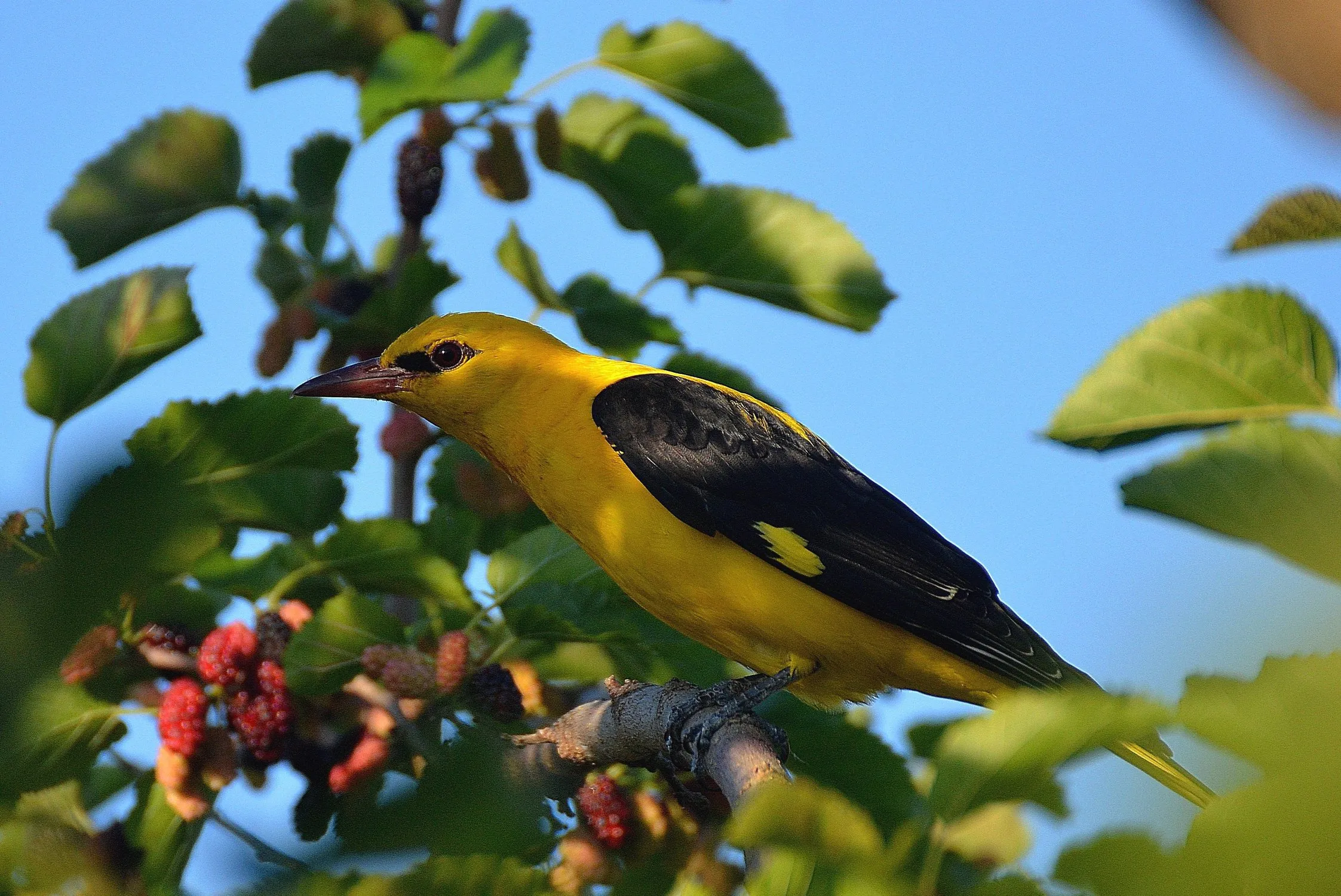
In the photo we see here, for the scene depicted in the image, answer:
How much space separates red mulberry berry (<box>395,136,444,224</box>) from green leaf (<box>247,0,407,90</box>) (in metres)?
0.38

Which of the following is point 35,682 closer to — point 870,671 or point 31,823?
point 31,823

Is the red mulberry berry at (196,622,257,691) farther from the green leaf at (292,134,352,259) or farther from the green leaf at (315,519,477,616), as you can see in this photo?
the green leaf at (292,134,352,259)

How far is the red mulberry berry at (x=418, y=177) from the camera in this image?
4.36 metres

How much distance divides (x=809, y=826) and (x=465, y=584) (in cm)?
271

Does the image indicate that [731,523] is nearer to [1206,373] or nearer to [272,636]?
[272,636]

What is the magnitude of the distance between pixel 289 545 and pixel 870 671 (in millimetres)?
1819

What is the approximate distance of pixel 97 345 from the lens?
3262 mm

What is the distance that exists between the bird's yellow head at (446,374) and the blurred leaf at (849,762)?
1.48 meters

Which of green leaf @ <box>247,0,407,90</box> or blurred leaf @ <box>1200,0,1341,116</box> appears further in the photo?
green leaf @ <box>247,0,407,90</box>

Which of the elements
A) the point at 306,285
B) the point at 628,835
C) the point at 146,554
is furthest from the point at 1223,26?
the point at 306,285

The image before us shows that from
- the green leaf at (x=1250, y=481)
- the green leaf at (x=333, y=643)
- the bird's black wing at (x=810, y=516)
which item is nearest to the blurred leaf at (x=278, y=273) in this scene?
the bird's black wing at (x=810, y=516)

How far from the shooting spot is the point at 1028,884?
1310 millimetres

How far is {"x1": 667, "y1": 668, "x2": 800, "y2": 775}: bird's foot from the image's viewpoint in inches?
128

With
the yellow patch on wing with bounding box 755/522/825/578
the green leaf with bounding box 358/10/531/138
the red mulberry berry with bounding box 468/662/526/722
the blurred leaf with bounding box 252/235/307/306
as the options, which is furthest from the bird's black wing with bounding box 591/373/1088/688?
the blurred leaf with bounding box 252/235/307/306
